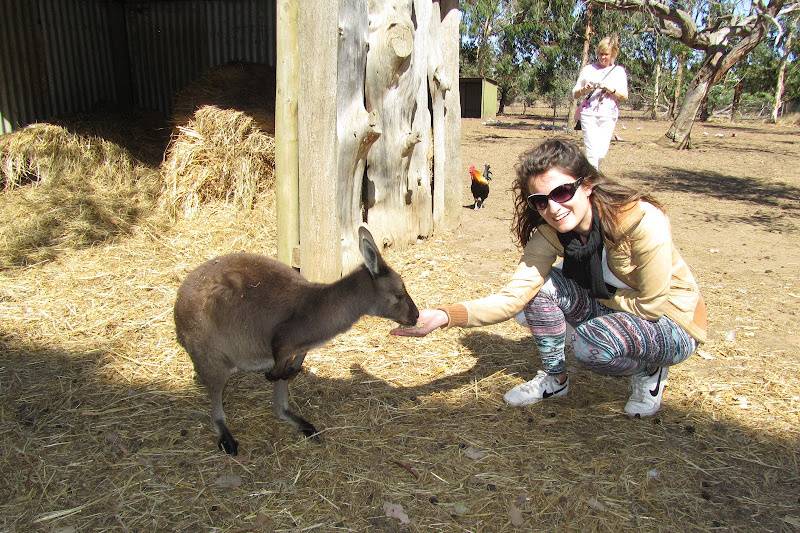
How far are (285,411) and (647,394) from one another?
195cm

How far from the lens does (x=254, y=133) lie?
6.83 metres

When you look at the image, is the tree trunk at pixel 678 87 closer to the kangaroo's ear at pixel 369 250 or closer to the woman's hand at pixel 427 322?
the woman's hand at pixel 427 322

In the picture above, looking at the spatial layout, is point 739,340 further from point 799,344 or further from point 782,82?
point 782,82

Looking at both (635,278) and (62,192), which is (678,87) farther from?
(635,278)

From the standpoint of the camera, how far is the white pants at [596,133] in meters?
7.33

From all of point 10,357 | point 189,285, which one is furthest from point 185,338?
point 10,357

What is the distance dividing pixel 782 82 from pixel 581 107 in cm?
3349

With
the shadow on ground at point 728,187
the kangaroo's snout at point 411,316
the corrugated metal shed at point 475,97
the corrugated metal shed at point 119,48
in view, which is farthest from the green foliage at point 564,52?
the kangaroo's snout at point 411,316

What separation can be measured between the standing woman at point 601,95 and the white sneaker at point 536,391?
458cm

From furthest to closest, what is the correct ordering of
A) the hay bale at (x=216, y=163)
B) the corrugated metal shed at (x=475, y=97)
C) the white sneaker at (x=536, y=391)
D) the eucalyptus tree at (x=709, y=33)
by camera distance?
the corrugated metal shed at (x=475, y=97) < the eucalyptus tree at (x=709, y=33) < the hay bale at (x=216, y=163) < the white sneaker at (x=536, y=391)

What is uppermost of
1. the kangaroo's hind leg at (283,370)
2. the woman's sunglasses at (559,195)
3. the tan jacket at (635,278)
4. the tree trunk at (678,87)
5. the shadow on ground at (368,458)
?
the tree trunk at (678,87)

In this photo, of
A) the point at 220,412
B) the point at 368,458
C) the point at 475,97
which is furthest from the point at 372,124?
the point at 475,97

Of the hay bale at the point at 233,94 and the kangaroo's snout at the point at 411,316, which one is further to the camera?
the hay bale at the point at 233,94

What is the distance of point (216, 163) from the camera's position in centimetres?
661
